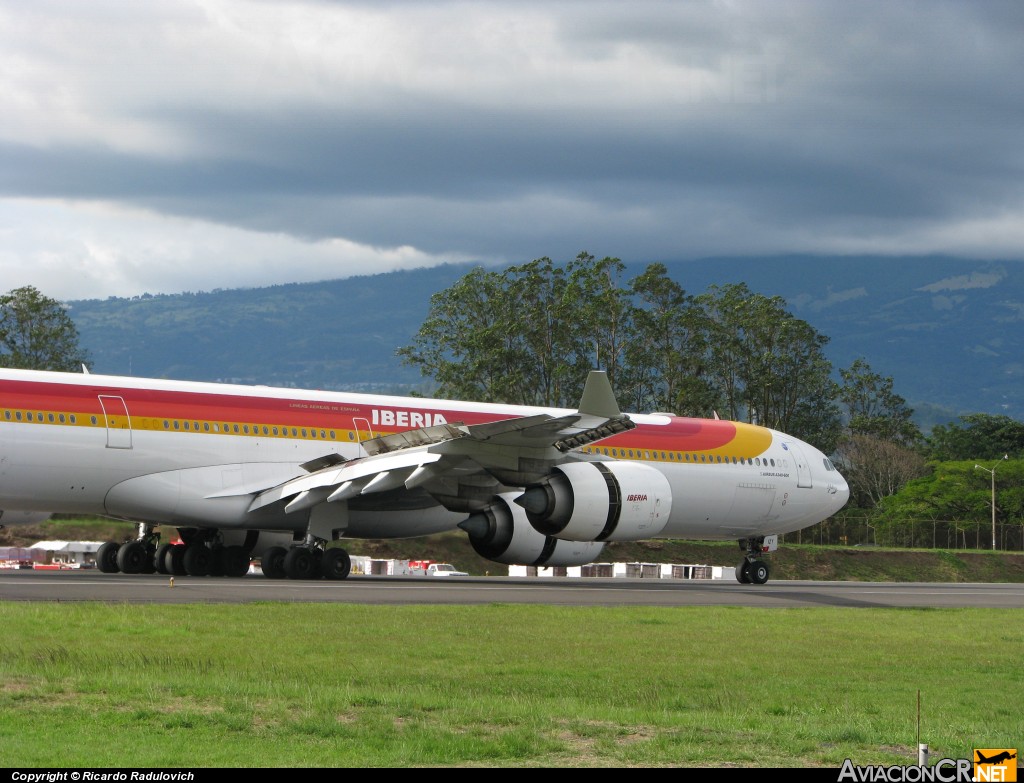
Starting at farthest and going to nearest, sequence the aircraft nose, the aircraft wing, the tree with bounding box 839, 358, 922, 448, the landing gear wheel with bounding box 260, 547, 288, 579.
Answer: the tree with bounding box 839, 358, 922, 448 < the aircraft nose < the landing gear wheel with bounding box 260, 547, 288, 579 < the aircraft wing

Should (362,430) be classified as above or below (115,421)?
above

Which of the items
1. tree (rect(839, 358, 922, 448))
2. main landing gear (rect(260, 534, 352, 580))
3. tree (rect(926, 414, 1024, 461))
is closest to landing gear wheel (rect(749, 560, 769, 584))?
main landing gear (rect(260, 534, 352, 580))

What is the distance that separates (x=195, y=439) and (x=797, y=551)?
90.0ft

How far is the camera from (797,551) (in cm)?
4628

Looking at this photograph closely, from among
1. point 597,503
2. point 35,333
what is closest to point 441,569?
point 597,503

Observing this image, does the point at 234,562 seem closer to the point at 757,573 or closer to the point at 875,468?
the point at 757,573

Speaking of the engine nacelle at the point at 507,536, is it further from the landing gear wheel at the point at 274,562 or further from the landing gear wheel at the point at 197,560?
the landing gear wheel at the point at 197,560

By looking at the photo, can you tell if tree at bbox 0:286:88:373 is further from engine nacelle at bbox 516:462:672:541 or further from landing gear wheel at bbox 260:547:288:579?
engine nacelle at bbox 516:462:672:541

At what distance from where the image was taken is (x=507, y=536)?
936 inches

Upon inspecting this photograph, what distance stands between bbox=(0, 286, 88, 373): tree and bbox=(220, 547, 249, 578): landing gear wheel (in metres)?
47.8

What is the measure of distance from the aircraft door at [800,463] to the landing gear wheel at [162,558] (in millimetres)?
14391

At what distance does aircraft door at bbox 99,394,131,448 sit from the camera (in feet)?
78.0

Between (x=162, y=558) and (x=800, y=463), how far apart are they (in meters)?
14.9

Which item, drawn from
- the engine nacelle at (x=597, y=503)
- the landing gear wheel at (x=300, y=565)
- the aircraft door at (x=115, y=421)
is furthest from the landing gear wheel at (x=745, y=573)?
the aircraft door at (x=115, y=421)
